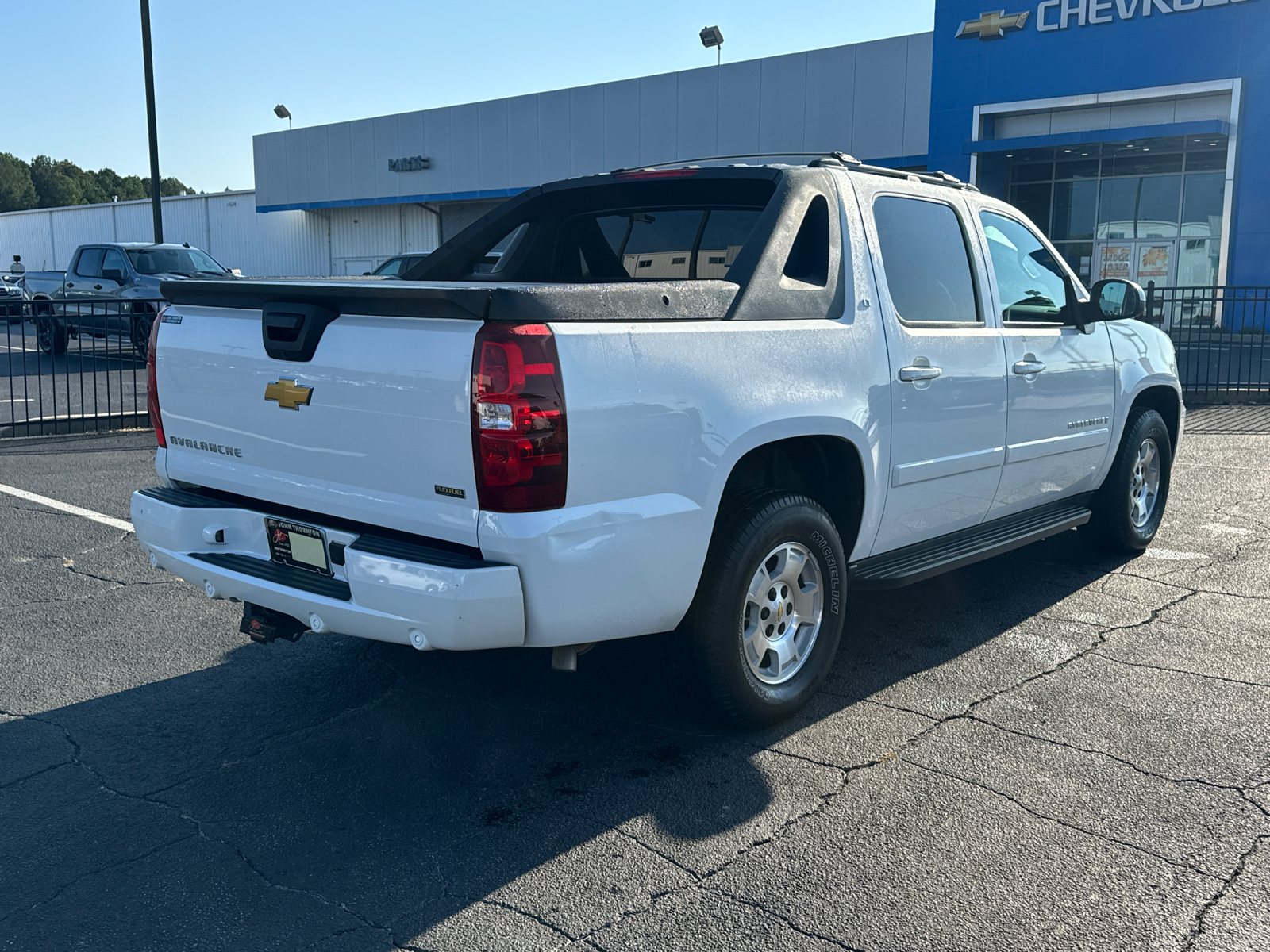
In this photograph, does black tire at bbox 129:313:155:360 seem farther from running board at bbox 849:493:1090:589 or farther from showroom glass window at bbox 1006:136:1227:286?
showroom glass window at bbox 1006:136:1227:286

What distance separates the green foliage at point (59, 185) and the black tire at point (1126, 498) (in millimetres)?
136593

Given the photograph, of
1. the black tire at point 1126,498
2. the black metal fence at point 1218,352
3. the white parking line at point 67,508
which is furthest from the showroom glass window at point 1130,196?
the white parking line at point 67,508

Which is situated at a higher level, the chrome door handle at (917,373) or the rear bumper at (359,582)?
the chrome door handle at (917,373)

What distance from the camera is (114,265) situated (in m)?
18.8

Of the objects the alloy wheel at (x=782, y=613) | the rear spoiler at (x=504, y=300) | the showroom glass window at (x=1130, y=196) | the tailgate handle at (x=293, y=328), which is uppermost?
the showroom glass window at (x=1130, y=196)

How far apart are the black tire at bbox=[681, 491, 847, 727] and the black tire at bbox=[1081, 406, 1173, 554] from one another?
275cm

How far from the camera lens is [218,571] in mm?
3811

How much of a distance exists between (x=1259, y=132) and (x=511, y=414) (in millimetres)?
25900

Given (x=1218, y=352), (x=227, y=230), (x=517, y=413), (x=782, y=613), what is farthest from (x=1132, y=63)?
(x=227, y=230)

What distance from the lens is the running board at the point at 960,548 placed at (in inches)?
173

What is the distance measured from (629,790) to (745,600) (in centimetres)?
73

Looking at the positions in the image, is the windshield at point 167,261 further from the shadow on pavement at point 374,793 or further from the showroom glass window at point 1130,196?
the showroom glass window at point 1130,196

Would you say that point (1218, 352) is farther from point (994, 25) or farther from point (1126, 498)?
point (1126, 498)

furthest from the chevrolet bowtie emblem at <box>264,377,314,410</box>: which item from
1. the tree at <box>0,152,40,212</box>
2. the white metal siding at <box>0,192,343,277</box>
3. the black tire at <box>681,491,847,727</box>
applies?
the tree at <box>0,152,40,212</box>
